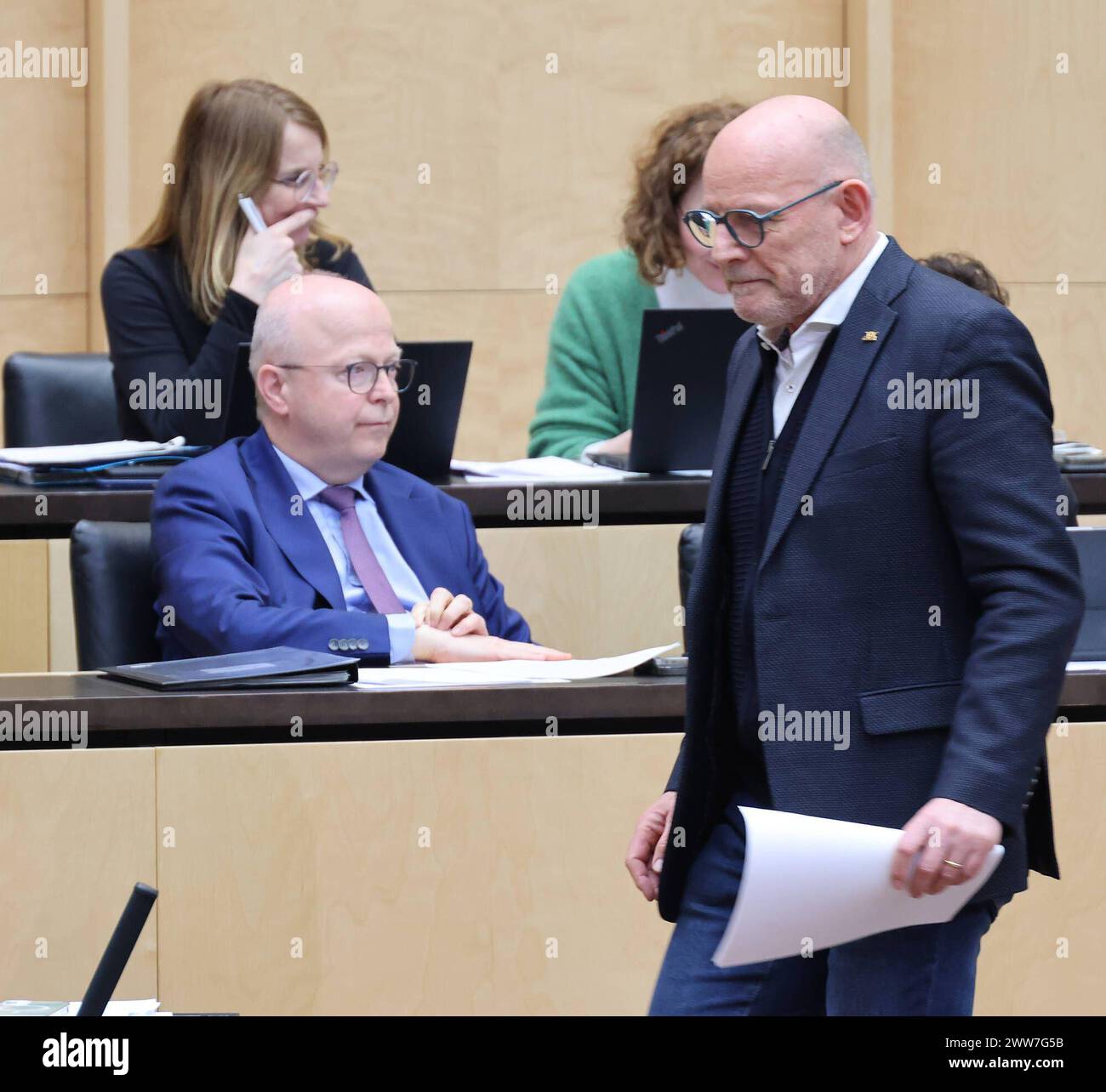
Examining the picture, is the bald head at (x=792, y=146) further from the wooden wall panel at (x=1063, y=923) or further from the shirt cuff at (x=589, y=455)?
the shirt cuff at (x=589, y=455)

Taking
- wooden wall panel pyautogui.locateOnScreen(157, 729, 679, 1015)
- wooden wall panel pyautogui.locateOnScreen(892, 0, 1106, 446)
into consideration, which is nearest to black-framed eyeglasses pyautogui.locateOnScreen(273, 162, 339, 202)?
wooden wall panel pyautogui.locateOnScreen(157, 729, 679, 1015)

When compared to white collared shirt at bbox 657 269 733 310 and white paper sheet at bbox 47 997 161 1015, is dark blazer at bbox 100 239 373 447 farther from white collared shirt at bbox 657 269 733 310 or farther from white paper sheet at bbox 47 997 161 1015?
white paper sheet at bbox 47 997 161 1015

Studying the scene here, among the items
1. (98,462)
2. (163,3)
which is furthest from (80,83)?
(98,462)

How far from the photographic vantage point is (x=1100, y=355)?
5.38 metres

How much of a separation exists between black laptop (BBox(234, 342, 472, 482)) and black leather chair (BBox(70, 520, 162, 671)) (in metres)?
0.31

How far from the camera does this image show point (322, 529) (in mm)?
2729

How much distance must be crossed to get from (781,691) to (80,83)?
3.95 metres

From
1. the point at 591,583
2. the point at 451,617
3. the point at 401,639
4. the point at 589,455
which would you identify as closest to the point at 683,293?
the point at 589,455

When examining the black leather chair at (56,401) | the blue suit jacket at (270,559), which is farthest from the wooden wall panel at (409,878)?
the black leather chair at (56,401)

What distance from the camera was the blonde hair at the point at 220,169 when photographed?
3361 mm

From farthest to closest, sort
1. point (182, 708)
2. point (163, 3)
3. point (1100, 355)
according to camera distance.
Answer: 1. point (1100, 355)
2. point (163, 3)
3. point (182, 708)

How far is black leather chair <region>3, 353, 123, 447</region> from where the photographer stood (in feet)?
12.0

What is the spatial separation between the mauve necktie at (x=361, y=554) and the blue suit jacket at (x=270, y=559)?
0.05 metres

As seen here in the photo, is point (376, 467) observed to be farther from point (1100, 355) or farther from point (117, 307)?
point (1100, 355)
